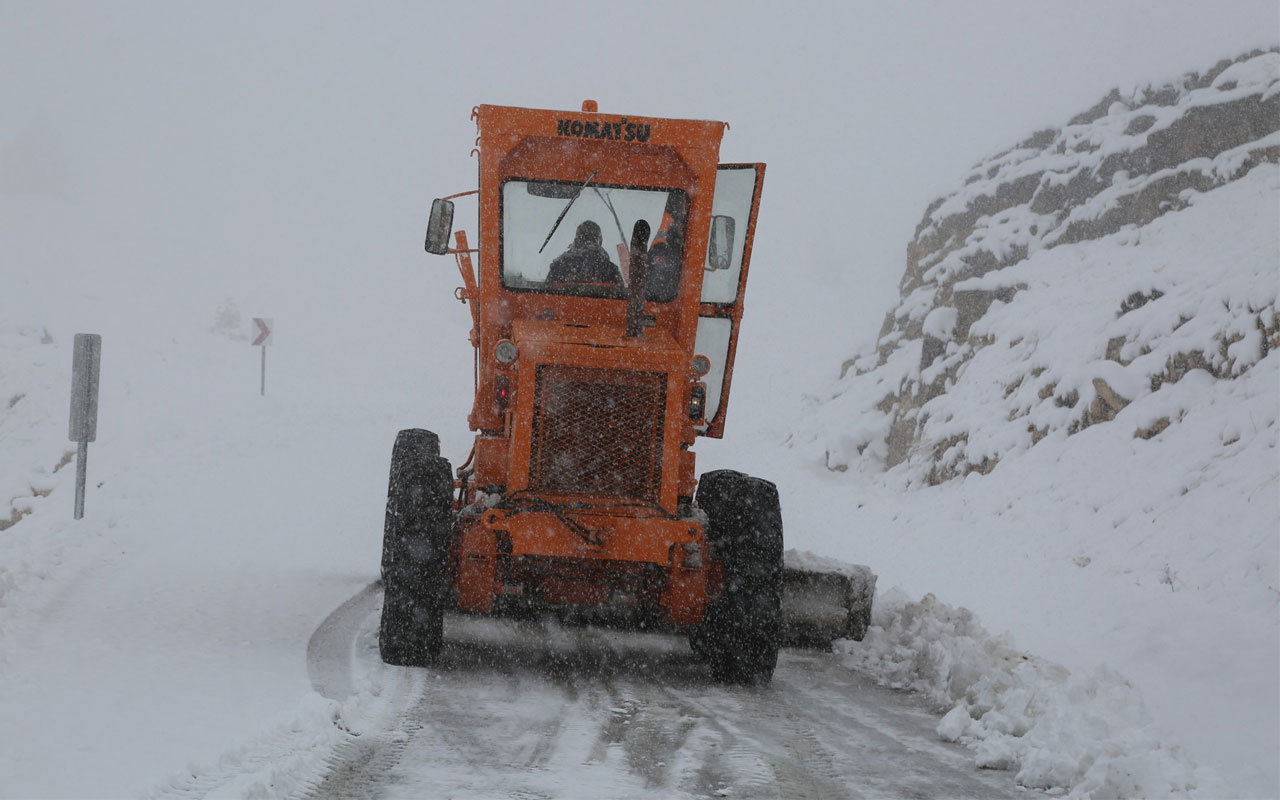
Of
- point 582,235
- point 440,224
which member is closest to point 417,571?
point 440,224

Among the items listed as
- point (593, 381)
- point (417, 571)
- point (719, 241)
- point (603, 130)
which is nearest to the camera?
point (417, 571)

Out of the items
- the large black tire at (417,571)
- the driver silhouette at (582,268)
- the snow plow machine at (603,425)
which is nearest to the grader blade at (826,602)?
the snow plow machine at (603,425)

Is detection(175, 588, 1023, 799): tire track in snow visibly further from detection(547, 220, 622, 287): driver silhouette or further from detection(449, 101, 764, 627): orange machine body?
detection(547, 220, 622, 287): driver silhouette

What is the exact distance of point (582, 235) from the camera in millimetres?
7633

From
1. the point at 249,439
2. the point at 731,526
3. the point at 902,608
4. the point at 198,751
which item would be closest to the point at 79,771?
the point at 198,751

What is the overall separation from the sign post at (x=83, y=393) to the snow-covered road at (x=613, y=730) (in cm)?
352

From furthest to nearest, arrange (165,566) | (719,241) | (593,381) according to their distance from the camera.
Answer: (165,566), (719,241), (593,381)

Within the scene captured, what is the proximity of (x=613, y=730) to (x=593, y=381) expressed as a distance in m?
2.04

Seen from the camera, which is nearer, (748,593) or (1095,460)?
(748,593)

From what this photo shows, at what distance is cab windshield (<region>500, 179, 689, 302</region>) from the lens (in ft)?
24.8

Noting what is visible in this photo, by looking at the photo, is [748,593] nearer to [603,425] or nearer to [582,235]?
[603,425]

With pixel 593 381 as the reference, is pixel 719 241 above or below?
above

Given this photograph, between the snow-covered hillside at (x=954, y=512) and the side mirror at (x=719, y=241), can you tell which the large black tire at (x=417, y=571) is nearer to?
the snow-covered hillside at (x=954, y=512)

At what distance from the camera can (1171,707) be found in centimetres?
556
